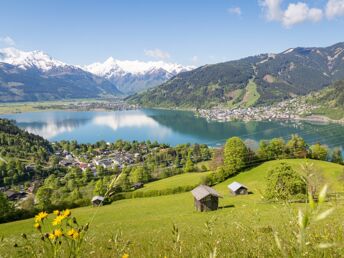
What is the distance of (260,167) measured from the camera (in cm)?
6494

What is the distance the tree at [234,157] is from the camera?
65.2 metres

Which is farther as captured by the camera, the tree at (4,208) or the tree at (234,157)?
the tree at (234,157)

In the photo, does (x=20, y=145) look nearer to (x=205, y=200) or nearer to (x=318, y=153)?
(x=318, y=153)

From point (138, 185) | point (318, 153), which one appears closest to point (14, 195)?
point (138, 185)

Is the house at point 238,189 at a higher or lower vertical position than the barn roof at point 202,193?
lower

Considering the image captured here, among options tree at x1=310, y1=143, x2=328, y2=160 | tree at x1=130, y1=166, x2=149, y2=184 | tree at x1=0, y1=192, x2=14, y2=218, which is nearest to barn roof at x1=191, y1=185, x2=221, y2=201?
tree at x1=0, y1=192, x2=14, y2=218

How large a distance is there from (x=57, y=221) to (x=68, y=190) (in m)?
80.1

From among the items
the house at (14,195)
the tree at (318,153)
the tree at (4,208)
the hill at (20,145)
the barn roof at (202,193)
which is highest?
the barn roof at (202,193)

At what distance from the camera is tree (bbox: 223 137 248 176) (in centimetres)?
6525

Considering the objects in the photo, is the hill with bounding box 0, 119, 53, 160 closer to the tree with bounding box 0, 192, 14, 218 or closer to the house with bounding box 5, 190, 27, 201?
the house with bounding box 5, 190, 27, 201

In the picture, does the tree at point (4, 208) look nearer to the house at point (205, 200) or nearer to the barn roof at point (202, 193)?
the barn roof at point (202, 193)

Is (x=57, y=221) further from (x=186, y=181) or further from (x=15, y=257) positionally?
(x=186, y=181)

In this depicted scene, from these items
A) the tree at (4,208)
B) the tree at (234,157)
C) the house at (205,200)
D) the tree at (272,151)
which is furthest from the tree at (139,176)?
the house at (205,200)

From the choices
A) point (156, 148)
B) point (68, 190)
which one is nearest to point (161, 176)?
point (68, 190)
